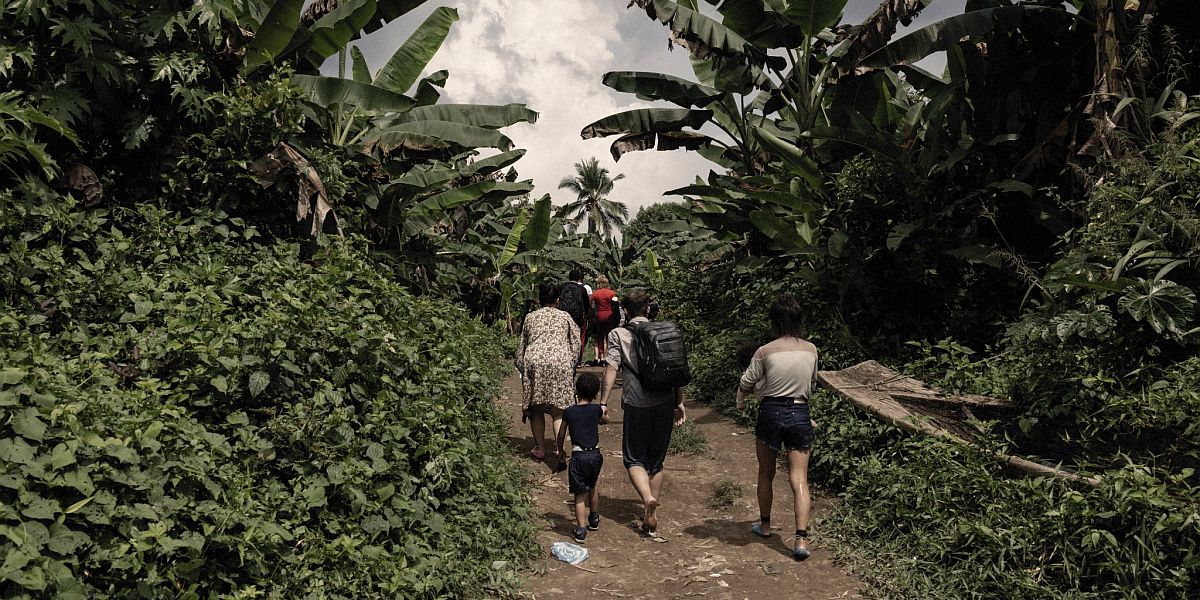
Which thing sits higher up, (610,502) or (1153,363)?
(1153,363)

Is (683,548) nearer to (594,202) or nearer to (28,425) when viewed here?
(28,425)

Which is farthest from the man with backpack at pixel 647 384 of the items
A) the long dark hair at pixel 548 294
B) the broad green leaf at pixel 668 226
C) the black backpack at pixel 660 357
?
the broad green leaf at pixel 668 226

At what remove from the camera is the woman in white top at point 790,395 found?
210 inches

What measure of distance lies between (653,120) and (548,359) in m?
5.82

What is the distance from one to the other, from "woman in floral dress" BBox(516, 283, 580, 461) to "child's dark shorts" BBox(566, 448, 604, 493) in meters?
1.25

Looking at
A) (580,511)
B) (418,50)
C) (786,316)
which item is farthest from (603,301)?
(786,316)

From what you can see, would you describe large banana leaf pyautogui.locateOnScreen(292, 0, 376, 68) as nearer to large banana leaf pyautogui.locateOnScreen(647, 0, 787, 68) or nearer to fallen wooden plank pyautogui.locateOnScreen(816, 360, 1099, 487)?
large banana leaf pyautogui.locateOnScreen(647, 0, 787, 68)

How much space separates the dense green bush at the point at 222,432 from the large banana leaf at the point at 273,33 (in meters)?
2.07

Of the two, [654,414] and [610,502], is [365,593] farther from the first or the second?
[610,502]

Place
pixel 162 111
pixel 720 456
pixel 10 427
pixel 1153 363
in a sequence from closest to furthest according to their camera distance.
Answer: pixel 10 427 → pixel 1153 363 → pixel 162 111 → pixel 720 456

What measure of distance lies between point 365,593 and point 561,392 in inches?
124

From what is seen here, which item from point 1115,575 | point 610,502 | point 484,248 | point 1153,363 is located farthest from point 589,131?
point 1115,575

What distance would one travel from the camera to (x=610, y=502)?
6781 millimetres

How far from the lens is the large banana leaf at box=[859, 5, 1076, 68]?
8180 millimetres
